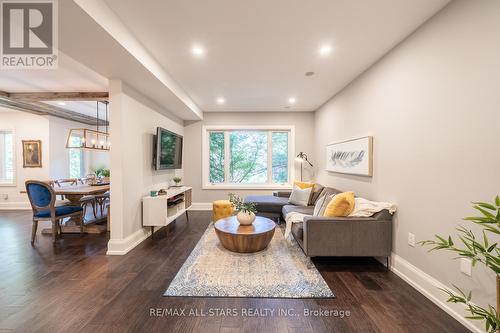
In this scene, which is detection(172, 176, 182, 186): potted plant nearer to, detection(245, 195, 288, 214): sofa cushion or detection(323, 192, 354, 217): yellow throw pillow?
detection(245, 195, 288, 214): sofa cushion

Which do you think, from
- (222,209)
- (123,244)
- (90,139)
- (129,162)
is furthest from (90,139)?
(222,209)

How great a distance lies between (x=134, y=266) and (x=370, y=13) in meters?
3.80

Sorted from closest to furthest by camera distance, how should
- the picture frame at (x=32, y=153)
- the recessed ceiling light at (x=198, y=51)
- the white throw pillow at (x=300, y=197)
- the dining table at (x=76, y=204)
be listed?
the recessed ceiling light at (x=198, y=51), the dining table at (x=76, y=204), the white throw pillow at (x=300, y=197), the picture frame at (x=32, y=153)

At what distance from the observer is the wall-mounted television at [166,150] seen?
3874mm

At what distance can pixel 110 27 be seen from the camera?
1.93 metres

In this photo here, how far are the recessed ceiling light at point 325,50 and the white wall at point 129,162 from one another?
109 inches

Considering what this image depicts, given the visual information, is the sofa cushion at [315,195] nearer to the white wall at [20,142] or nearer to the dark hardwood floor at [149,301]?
the dark hardwood floor at [149,301]

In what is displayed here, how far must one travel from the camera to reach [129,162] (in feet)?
10.5

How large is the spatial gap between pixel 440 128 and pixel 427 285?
1.51 meters

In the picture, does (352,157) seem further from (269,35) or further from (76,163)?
(76,163)

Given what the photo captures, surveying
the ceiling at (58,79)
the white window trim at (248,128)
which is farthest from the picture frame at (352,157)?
the ceiling at (58,79)

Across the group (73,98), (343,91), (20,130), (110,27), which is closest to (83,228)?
(73,98)

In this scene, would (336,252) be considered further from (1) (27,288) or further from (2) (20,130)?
(2) (20,130)

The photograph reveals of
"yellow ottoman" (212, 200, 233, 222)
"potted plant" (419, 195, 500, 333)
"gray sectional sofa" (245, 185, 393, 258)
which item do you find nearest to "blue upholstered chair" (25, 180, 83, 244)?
"yellow ottoman" (212, 200, 233, 222)
